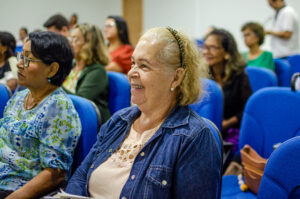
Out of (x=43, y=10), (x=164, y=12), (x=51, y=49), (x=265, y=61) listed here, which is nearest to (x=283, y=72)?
(x=265, y=61)

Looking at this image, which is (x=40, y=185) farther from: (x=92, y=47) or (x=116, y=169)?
(x=92, y=47)

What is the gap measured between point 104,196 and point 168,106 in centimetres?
42

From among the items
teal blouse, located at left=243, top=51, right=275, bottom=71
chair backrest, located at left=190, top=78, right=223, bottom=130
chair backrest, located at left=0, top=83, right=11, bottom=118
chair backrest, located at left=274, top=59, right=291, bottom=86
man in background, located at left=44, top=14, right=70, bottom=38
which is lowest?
chair backrest, located at left=274, top=59, right=291, bottom=86

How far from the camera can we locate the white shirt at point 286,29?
4.65 metres

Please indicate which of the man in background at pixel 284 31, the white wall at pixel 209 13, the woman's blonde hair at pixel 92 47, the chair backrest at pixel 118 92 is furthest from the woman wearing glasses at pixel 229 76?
the white wall at pixel 209 13

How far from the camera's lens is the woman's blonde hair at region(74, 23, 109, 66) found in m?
2.86

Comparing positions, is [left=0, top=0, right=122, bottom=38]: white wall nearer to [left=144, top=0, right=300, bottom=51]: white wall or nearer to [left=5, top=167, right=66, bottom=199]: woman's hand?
[left=144, top=0, right=300, bottom=51]: white wall

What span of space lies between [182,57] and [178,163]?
1.34 ft

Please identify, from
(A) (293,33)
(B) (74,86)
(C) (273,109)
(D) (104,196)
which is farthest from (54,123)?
(A) (293,33)

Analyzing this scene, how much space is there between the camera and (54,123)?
1459 mm

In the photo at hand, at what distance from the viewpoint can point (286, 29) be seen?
4.71 meters

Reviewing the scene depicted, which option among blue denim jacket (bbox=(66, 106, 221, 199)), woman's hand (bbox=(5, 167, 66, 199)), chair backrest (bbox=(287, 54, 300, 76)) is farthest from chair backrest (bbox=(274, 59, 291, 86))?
woman's hand (bbox=(5, 167, 66, 199))

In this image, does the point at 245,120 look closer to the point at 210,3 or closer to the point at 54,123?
the point at 54,123

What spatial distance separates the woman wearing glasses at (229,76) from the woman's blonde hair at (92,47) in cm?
92
